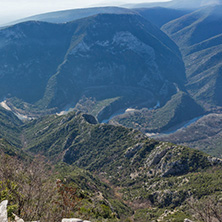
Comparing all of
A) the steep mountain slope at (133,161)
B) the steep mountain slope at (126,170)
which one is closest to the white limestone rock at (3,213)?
the steep mountain slope at (126,170)

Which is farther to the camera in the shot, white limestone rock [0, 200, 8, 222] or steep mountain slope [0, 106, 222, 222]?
steep mountain slope [0, 106, 222, 222]

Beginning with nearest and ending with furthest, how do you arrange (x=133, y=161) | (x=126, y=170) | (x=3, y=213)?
(x=3, y=213) → (x=126, y=170) → (x=133, y=161)

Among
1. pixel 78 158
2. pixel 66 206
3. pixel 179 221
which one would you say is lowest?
pixel 78 158

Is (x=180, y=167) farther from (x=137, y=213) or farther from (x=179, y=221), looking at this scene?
(x=179, y=221)

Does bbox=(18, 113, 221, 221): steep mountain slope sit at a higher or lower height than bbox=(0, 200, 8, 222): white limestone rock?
lower

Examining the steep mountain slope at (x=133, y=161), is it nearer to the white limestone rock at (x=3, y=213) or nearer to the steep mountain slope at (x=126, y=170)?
the steep mountain slope at (x=126, y=170)

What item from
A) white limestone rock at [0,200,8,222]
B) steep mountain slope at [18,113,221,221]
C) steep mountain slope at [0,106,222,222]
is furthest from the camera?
A: steep mountain slope at [18,113,221,221]

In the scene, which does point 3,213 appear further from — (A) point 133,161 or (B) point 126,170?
(A) point 133,161

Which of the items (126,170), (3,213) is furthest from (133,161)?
(3,213)

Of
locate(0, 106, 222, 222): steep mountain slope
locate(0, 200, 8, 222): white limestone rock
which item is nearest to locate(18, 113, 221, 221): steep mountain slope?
locate(0, 106, 222, 222): steep mountain slope

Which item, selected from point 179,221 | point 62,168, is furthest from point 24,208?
point 62,168

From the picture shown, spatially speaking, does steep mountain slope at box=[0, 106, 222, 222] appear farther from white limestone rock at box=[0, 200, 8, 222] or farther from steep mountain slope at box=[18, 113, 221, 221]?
white limestone rock at box=[0, 200, 8, 222]
